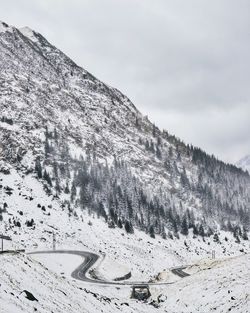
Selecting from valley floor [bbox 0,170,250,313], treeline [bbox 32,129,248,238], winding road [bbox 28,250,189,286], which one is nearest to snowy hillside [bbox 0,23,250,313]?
valley floor [bbox 0,170,250,313]

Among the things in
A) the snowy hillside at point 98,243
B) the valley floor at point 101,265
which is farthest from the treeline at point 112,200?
the valley floor at point 101,265

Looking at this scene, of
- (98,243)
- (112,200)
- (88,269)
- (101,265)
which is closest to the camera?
(88,269)

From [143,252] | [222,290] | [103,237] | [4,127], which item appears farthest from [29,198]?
[222,290]

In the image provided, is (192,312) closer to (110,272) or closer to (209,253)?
(110,272)

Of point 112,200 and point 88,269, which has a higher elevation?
point 112,200

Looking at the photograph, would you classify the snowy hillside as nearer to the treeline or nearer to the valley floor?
the valley floor

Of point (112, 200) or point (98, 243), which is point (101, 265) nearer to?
point (98, 243)

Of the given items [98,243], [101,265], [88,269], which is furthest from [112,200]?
[88,269]

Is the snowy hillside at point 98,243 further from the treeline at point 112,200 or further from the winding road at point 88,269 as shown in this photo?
the winding road at point 88,269

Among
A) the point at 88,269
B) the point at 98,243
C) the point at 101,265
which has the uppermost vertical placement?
the point at 98,243

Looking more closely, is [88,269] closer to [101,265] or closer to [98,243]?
[101,265]

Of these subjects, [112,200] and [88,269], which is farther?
[112,200]

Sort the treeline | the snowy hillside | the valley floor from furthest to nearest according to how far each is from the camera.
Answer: the treeline → the snowy hillside → the valley floor

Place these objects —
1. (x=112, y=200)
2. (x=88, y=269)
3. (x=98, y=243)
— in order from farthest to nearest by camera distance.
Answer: (x=112, y=200) → (x=98, y=243) → (x=88, y=269)
